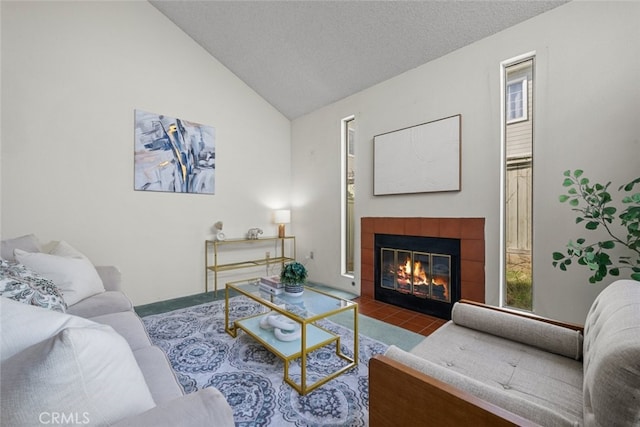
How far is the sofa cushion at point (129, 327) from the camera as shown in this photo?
1421 millimetres

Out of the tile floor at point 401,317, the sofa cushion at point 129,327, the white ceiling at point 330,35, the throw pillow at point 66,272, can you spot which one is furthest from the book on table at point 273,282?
the white ceiling at point 330,35

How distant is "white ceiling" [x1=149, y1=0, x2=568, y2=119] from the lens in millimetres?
2381

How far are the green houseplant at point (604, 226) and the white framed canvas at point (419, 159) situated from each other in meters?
0.91

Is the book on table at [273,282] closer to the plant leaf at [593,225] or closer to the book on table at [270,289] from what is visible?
the book on table at [270,289]

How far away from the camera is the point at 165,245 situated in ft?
10.7

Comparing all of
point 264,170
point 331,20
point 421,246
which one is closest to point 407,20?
point 331,20

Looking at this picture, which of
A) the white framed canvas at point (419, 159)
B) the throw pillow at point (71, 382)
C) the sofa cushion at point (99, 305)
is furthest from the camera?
the white framed canvas at point (419, 159)

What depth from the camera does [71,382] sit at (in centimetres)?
57

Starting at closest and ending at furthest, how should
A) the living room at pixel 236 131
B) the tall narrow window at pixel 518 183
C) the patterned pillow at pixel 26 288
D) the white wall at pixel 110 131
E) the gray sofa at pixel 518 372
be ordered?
the gray sofa at pixel 518 372 → the patterned pillow at pixel 26 288 → the living room at pixel 236 131 → the tall narrow window at pixel 518 183 → the white wall at pixel 110 131

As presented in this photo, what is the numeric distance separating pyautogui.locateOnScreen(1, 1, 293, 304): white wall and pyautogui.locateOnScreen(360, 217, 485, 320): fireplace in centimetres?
199

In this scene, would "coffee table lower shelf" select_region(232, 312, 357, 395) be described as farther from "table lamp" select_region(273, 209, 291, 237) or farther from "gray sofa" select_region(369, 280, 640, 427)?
"table lamp" select_region(273, 209, 291, 237)

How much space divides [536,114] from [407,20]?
4.62 feet

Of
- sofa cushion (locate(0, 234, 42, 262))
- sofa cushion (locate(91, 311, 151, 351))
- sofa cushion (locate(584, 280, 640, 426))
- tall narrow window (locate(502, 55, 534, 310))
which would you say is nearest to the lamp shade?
sofa cushion (locate(91, 311, 151, 351))

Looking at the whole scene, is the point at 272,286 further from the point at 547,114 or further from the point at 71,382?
the point at 547,114
